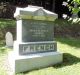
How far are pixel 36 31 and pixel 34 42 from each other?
434mm

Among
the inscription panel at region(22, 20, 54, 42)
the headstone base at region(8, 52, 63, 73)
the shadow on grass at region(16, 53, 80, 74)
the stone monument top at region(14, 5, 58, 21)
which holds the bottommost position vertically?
the shadow on grass at region(16, 53, 80, 74)

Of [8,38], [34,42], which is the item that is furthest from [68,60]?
Answer: [8,38]

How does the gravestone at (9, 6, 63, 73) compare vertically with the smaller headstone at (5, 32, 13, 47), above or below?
above

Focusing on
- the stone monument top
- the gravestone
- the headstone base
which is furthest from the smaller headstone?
the headstone base

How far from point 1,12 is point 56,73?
14.8m

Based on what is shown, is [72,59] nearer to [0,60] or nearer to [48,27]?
[48,27]

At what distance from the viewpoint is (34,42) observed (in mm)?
7258

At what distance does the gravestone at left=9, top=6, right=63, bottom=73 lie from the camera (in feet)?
22.1

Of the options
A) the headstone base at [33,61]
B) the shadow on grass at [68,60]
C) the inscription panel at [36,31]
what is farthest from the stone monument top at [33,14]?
the shadow on grass at [68,60]

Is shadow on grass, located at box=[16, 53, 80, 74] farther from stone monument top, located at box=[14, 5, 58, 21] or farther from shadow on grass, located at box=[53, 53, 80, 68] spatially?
stone monument top, located at box=[14, 5, 58, 21]

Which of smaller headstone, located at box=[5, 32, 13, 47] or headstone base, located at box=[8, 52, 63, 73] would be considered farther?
smaller headstone, located at box=[5, 32, 13, 47]

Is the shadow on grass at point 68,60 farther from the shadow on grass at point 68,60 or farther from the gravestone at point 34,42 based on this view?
the gravestone at point 34,42

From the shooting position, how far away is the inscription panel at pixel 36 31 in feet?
23.3

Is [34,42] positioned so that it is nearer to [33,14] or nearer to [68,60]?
[33,14]
